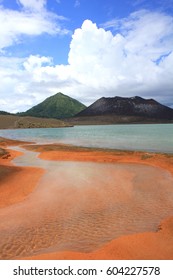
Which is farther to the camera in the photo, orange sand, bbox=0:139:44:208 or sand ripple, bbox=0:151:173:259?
orange sand, bbox=0:139:44:208

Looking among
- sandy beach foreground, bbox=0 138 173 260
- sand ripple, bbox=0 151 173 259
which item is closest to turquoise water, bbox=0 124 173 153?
sandy beach foreground, bbox=0 138 173 260

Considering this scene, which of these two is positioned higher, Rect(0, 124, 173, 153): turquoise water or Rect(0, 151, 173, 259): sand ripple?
Rect(0, 124, 173, 153): turquoise water

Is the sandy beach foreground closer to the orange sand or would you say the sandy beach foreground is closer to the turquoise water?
the orange sand

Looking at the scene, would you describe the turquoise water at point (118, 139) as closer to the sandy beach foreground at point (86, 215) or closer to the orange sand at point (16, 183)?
the sandy beach foreground at point (86, 215)

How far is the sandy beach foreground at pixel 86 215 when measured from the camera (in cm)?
843

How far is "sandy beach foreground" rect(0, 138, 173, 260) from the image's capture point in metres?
8.43

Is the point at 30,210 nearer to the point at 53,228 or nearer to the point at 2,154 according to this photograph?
the point at 53,228

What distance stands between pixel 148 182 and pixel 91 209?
6.31 m

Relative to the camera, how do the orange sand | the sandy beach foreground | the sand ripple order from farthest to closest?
the orange sand < the sand ripple < the sandy beach foreground

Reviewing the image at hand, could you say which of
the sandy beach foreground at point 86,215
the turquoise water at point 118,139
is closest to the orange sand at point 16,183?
the sandy beach foreground at point 86,215

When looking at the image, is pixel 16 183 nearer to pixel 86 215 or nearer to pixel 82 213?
pixel 82 213

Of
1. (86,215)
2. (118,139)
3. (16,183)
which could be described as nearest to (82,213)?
(86,215)
